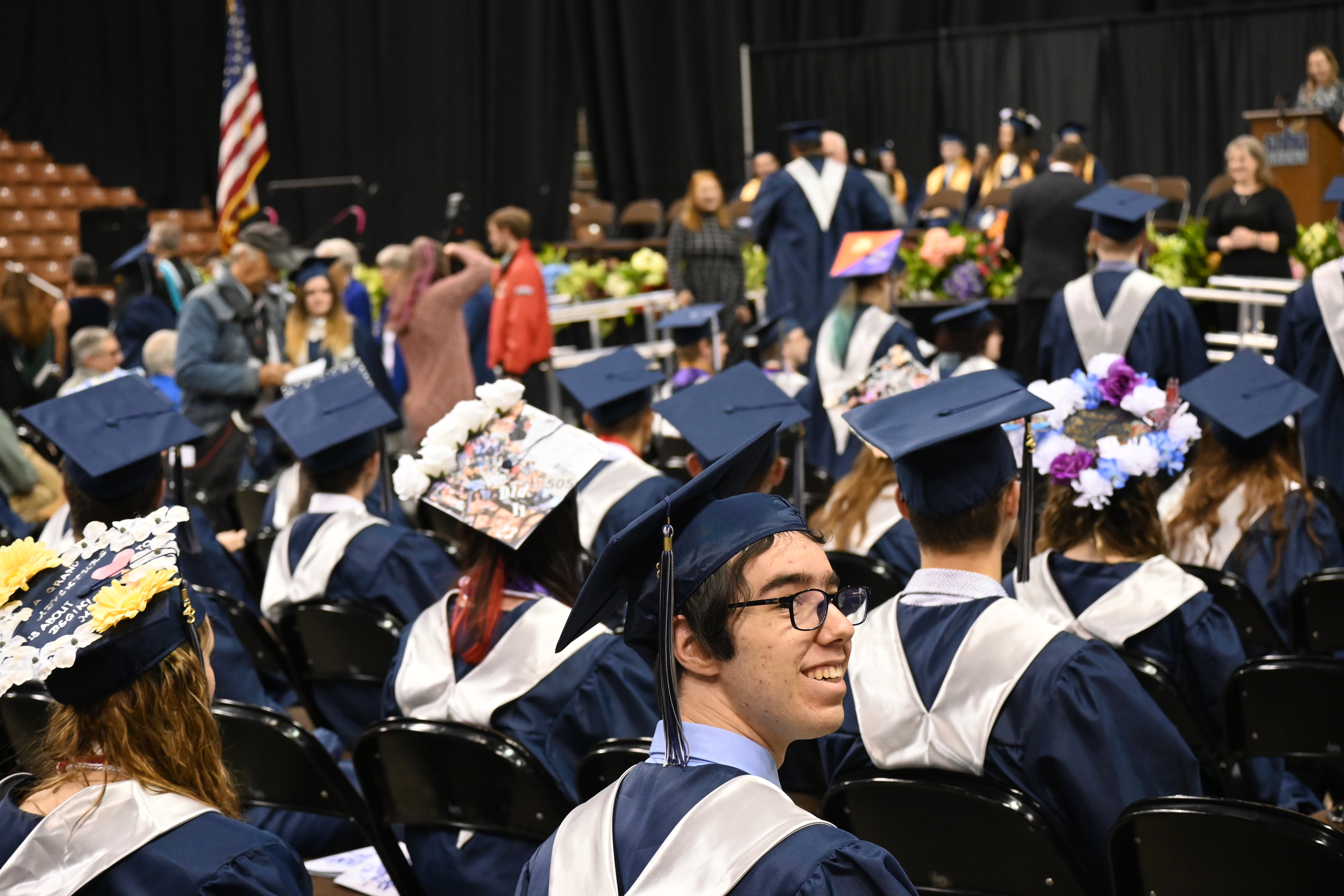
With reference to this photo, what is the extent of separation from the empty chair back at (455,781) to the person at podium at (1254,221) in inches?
266

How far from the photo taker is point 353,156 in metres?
17.8

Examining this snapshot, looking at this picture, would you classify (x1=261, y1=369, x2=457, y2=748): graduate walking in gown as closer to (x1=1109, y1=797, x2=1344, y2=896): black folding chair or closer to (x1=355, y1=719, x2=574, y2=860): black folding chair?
(x1=355, y1=719, x2=574, y2=860): black folding chair

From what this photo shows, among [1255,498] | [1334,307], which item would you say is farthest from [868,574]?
[1334,307]

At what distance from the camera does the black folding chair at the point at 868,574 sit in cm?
355

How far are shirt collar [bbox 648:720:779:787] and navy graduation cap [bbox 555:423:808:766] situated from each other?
1 cm

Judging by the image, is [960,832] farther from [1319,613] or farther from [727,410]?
[727,410]

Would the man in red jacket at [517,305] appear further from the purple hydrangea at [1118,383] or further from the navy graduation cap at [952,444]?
the navy graduation cap at [952,444]

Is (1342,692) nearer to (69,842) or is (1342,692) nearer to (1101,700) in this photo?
(1101,700)

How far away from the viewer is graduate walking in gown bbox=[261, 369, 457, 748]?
145 inches

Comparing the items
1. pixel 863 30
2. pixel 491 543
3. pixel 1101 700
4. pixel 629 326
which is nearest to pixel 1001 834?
pixel 1101 700

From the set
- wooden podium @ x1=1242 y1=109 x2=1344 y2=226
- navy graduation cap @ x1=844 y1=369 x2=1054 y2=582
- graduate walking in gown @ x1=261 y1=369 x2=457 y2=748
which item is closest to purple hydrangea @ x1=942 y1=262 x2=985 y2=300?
wooden podium @ x1=1242 y1=109 x2=1344 y2=226

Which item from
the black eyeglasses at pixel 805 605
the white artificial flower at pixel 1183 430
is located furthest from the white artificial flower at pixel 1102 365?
the black eyeglasses at pixel 805 605

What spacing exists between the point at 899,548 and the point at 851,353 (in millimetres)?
2395

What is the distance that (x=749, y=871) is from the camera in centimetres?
138
